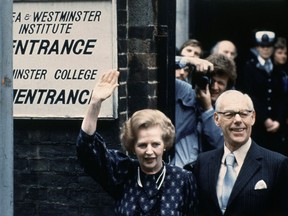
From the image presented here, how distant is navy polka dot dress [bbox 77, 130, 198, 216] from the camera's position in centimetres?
550

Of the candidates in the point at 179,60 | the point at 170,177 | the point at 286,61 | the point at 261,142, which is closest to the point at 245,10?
the point at 286,61

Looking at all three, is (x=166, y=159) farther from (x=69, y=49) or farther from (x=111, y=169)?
(x=111, y=169)

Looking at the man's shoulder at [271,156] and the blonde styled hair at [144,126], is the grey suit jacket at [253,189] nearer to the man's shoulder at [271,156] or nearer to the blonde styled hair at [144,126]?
the man's shoulder at [271,156]

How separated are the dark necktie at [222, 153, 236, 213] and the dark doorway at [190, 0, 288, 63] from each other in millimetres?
7949

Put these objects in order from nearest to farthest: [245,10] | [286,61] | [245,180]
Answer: [245,180]
[286,61]
[245,10]

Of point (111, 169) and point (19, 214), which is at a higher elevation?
point (111, 169)

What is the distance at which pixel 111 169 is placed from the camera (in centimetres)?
560

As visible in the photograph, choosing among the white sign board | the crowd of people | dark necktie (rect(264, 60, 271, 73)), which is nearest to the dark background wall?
the white sign board

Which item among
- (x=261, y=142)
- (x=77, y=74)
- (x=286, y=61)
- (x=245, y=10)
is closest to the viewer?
(x=77, y=74)

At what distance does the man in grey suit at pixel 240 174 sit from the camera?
548 centimetres

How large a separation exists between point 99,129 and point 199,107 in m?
0.86

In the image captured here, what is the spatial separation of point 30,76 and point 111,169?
2.49 m

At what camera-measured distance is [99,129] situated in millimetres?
7809

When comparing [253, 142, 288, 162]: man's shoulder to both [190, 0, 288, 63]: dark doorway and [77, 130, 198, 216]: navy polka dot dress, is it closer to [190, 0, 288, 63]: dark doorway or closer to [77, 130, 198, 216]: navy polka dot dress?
[77, 130, 198, 216]: navy polka dot dress
